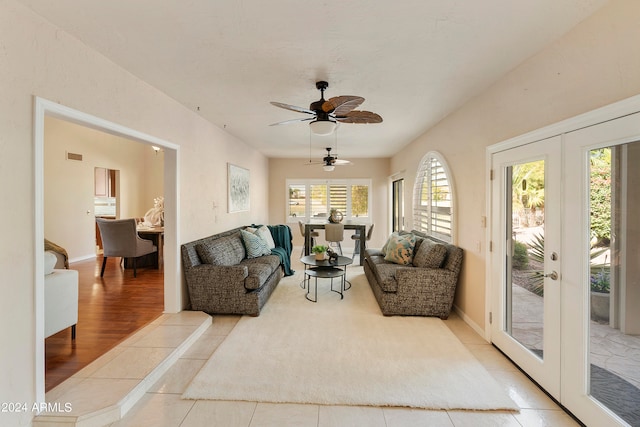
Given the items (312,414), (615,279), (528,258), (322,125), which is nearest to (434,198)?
(528,258)

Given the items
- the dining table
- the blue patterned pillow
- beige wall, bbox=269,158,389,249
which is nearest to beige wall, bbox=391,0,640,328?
the dining table

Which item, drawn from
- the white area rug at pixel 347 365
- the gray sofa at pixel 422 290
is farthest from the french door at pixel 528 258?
the gray sofa at pixel 422 290

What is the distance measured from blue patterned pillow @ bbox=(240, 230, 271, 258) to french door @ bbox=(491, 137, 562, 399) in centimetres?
317

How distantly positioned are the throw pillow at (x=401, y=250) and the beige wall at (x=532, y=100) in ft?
2.57

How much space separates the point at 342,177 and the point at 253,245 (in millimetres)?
4009

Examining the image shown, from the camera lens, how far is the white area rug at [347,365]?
2.01m

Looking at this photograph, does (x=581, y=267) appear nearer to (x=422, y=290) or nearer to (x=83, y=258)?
(x=422, y=290)

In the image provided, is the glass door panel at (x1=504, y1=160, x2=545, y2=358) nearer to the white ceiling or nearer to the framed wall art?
the white ceiling

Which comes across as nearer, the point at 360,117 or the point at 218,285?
the point at 360,117

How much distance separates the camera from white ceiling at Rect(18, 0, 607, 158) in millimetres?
1631

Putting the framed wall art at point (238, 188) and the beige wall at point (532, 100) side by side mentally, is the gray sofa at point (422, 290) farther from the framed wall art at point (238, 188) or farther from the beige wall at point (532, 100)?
the framed wall art at point (238, 188)

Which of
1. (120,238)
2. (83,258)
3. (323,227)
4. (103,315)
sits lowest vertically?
(103,315)

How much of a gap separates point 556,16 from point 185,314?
4.09 m

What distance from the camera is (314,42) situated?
1.99 meters
